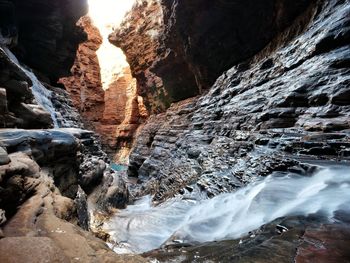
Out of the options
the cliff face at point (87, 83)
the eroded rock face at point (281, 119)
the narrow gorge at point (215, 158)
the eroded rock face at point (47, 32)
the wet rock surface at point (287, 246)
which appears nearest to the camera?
the wet rock surface at point (287, 246)

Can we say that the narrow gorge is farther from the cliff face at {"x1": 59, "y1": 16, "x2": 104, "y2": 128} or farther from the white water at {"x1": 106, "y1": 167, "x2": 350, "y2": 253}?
the cliff face at {"x1": 59, "y1": 16, "x2": 104, "y2": 128}

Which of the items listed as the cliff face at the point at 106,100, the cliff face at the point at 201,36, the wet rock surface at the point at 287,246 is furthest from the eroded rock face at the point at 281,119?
the cliff face at the point at 106,100

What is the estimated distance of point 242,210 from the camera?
468 centimetres

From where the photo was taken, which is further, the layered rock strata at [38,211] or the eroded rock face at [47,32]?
the eroded rock face at [47,32]

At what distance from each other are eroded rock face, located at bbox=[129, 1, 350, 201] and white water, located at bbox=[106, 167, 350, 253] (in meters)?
0.41

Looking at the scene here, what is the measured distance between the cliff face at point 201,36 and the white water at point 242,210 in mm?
9396

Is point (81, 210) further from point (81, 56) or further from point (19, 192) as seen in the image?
point (81, 56)

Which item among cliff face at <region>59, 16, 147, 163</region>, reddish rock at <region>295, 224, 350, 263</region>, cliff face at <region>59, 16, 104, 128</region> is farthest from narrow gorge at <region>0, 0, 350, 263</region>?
cliff face at <region>59, 16, 104, 128</region>

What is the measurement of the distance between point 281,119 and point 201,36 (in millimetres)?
10582

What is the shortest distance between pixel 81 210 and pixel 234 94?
7.84 meters

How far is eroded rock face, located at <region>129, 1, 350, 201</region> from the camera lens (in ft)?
18.0

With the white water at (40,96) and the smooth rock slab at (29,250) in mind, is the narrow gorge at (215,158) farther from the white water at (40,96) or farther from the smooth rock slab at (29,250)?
the white water at (40,96)

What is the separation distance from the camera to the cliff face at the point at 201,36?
512 inches

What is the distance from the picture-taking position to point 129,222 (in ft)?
21.3
